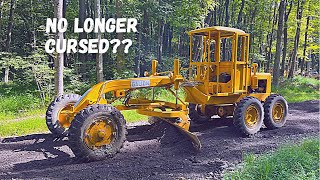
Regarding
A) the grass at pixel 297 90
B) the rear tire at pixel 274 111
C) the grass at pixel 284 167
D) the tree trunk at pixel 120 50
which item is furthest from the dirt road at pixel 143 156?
the tree trunk at pixel 120 50

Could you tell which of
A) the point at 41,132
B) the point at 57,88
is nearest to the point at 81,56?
the point at 57,88

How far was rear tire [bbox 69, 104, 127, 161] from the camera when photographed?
5.43 m

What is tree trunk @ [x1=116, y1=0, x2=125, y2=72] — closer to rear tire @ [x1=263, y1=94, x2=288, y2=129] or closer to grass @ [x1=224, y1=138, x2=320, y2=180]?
rear tire @ [x1=263, y1=94, x2=288, y2=129]

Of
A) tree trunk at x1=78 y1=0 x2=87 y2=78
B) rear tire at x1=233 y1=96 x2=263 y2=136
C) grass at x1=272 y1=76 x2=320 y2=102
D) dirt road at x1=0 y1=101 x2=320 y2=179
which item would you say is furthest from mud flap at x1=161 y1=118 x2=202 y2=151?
tree trunk at x1=78 y1=0 x2=87 y2=78

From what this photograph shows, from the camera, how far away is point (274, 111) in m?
8.88

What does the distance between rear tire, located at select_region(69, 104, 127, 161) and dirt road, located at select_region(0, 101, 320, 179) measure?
176 millimetres

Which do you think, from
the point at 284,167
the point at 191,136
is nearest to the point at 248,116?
the point at 191,136

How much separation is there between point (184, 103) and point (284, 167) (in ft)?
9.64

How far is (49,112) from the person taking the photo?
6945mm

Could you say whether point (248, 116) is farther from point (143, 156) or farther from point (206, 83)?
point (143, 156)

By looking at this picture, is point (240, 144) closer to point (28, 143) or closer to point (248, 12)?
point (28, 143)

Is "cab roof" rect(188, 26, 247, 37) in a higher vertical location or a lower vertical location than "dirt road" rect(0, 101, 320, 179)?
higher

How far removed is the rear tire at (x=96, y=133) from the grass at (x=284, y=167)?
215cm

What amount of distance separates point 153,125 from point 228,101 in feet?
7.08
